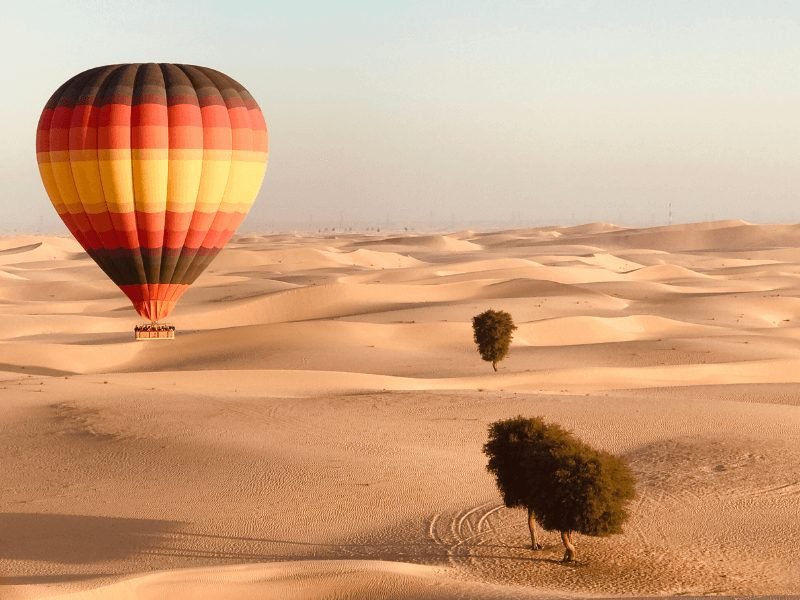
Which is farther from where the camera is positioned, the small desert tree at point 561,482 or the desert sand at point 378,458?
the small desert tree at point 561,482

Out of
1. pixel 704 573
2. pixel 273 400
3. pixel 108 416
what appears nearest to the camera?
pixel 704 573

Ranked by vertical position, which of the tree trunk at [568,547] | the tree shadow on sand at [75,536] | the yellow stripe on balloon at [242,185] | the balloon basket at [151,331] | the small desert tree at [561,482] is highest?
the yellow stripe on balloon at [242,185]

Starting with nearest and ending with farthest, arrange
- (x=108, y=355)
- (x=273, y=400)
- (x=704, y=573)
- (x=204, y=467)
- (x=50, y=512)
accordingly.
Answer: (x=704, y=573) < (x=50, y=512) < (x=204, y=467) < (x=273, y=400) < (x=108, y=355)

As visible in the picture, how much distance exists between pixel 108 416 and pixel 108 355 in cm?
1976

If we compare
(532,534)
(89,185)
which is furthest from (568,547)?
(89,185)

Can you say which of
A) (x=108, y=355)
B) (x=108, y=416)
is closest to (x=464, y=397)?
(x=108, y=416)

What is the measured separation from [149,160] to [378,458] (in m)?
11.8

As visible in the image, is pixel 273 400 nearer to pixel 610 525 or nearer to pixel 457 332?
pixel 610 525

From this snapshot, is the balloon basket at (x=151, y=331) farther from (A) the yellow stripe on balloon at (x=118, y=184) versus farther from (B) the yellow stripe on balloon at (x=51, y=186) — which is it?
(A) the yellow stripe on balloon at (x=118, y=184)

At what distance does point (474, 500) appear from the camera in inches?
892

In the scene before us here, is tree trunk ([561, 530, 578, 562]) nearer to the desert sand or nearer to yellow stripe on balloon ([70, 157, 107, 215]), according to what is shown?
the desert sand

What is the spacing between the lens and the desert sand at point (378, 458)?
721 inches

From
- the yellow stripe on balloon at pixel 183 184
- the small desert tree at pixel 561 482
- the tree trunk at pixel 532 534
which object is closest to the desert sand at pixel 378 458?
the tree trunk at pixel 532 534

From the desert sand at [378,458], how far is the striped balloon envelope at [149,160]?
13.5ft
